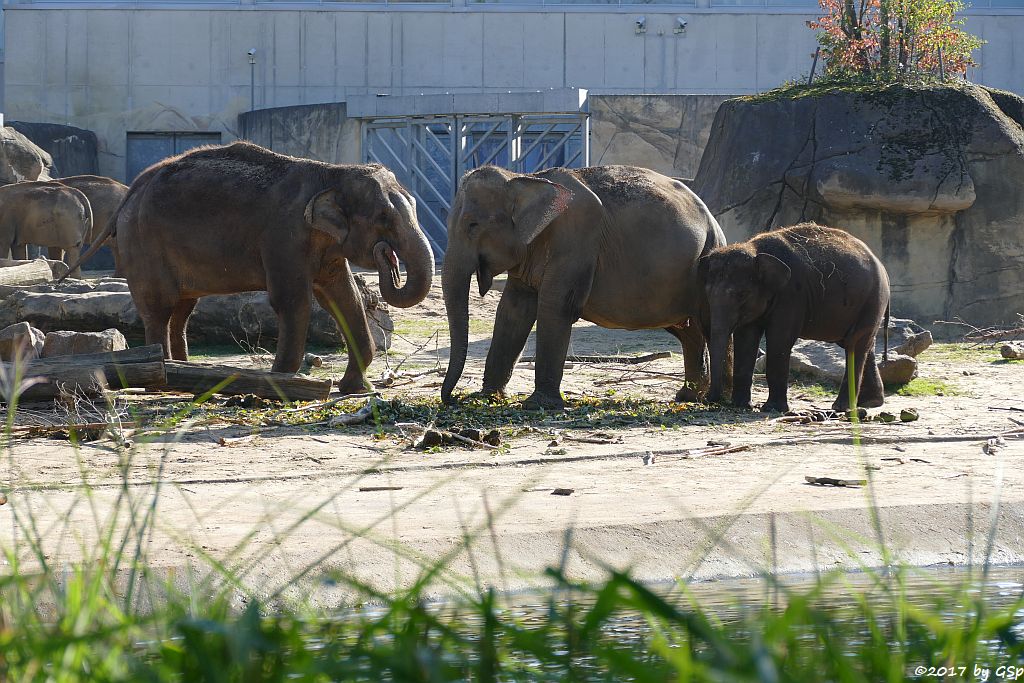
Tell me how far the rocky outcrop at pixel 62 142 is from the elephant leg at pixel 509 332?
2019cm

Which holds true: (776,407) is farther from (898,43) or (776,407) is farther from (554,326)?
(898,43)

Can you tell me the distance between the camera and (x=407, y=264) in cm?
927

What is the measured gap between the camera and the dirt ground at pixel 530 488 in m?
4.38

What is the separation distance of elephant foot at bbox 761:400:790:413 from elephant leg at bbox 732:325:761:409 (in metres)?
0.11

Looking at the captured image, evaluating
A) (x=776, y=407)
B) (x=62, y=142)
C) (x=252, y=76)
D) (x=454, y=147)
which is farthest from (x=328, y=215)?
(x=252, y=76)

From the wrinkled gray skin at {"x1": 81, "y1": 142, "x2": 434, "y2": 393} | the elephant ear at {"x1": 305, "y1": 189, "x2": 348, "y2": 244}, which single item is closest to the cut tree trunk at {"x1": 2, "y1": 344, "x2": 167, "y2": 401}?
the wrinkled gray skin at {"x1": 81, "y1": 142, "x2": 434, "y2": 393}

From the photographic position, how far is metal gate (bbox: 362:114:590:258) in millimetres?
23797

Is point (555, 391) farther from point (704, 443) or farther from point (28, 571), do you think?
point (28, 571)

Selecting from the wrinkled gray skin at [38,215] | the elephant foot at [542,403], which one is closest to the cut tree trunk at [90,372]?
the elephant foot at [542,403]

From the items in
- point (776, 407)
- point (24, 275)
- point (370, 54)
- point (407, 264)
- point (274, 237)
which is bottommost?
point (776, 407)

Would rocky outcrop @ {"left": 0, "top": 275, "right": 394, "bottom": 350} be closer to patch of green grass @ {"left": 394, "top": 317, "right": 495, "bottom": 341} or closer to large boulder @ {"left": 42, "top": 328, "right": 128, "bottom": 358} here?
patch of green grass @ {"left": 394, "top": 317, "right": 495, "bottom": 341}

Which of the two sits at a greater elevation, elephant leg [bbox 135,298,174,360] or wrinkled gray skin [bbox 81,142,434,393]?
wrinkled gray skin [bbox 81,142,434,393]

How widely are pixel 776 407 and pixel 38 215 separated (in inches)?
560

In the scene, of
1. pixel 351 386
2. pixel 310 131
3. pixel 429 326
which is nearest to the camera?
pixel 351 386
